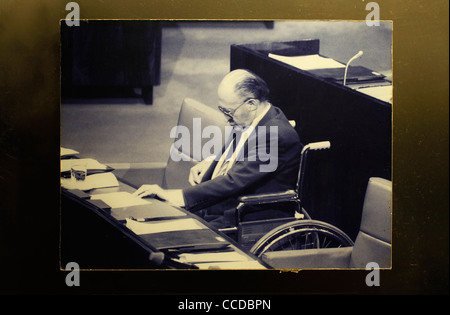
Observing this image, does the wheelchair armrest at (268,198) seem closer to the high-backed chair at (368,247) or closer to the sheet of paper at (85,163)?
the high-backed chair at (368,247)

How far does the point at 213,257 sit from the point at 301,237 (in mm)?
526

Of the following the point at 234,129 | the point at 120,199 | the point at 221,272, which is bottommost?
the point at 221,272

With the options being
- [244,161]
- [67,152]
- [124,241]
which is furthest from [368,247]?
[67,152]

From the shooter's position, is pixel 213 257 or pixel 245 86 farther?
pixel 245 86

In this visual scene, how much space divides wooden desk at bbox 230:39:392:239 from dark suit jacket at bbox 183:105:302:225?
0.07m

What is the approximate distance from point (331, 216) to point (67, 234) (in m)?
1.55

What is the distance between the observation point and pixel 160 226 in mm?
2666

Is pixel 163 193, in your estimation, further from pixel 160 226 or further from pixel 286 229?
pixel 286 229

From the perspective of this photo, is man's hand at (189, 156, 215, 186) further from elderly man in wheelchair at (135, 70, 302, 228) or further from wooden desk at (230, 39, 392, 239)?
wooden desk at (230, 39, 392, 239)

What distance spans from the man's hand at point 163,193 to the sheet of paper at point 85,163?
26 centimetres

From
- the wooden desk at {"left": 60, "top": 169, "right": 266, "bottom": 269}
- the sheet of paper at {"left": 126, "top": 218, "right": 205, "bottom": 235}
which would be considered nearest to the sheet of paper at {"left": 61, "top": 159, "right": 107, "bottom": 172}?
the wooden desk at {"left": 60, "top": 169, "right": 266, "bottom": 269}

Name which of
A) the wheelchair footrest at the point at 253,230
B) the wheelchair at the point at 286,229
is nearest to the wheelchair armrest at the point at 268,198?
the wheelchair at the point at 286,229

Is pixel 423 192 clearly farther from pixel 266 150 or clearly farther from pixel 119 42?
pixel 119 42

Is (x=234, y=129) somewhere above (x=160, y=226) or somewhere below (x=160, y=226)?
above
